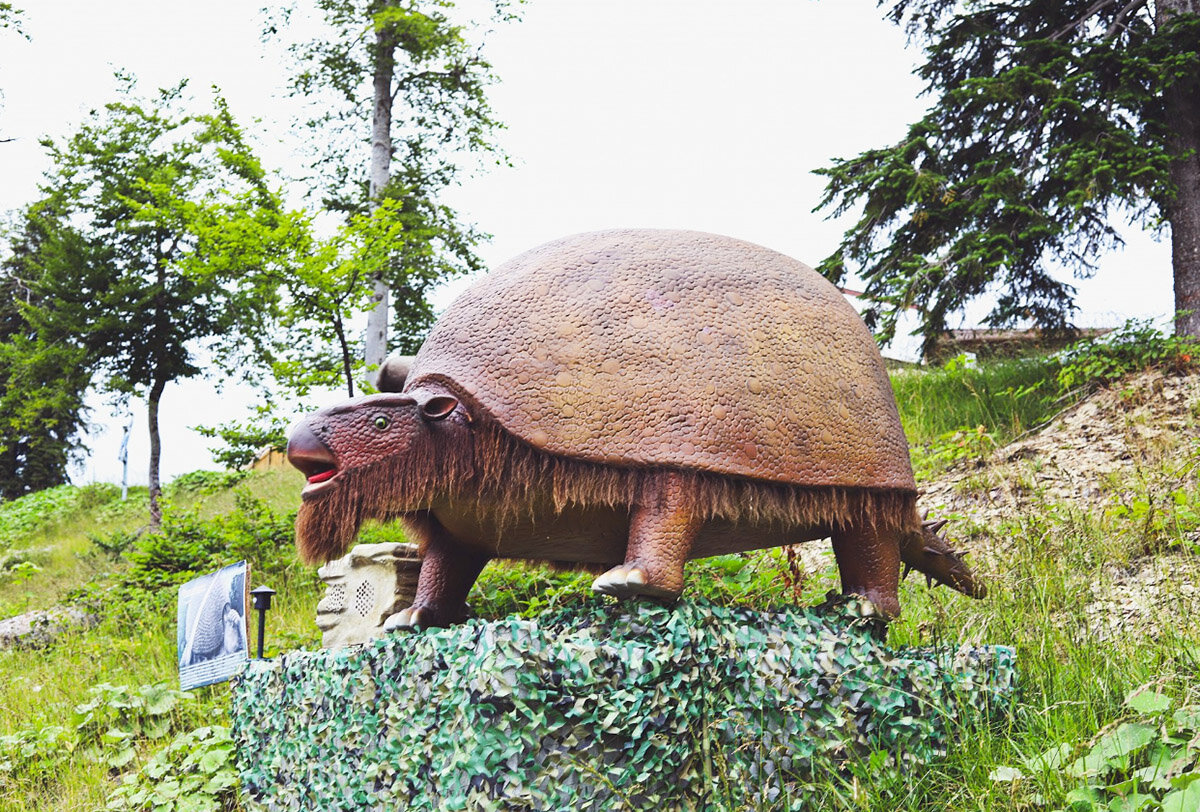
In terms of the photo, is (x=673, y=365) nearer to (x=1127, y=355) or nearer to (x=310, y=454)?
(x=310, y=454)

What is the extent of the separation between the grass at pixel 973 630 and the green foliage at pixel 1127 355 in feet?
1.12

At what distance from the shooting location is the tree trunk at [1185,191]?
798 centimetres

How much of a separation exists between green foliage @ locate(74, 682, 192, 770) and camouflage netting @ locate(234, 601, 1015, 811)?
2329mm

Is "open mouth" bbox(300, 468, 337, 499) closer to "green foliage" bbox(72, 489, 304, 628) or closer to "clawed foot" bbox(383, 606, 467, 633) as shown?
"clawed foot" bbox(383, 606, 467, 633)

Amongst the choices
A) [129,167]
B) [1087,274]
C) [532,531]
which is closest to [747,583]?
[532,531]

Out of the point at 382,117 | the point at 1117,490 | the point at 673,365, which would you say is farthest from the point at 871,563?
the point at 382,117

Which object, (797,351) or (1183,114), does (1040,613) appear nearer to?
(797,351)

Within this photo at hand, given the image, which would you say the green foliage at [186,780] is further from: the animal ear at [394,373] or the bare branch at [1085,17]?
the bare branch at [1085,17]

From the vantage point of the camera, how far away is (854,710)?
316 centimetres

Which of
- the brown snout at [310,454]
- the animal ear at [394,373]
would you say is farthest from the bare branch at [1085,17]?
the brown snout at [310,454]

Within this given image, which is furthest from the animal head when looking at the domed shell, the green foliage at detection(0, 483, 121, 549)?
the green foliage at detection(0, 483, 121, 549)

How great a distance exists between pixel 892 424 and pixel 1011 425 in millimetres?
4946

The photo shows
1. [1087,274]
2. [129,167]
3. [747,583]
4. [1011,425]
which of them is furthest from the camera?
[129,167]

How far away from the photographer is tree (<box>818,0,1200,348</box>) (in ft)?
25.0
